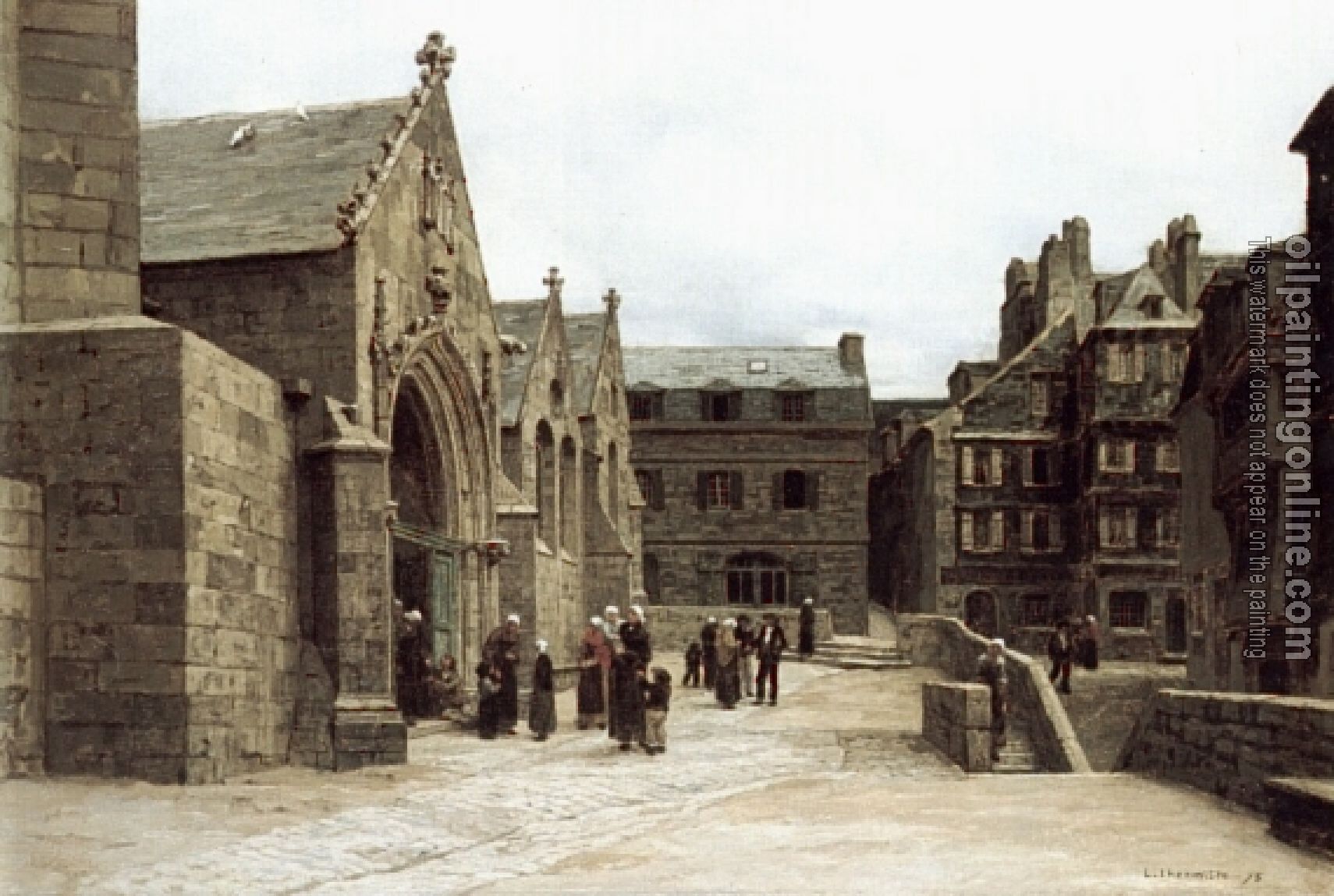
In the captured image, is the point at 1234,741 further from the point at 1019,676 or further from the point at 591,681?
the point at 1019,676

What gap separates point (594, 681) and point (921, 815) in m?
10.0

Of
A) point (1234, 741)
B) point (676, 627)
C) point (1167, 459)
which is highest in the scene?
point (1167, 459)

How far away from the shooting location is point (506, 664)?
2138 centimetres

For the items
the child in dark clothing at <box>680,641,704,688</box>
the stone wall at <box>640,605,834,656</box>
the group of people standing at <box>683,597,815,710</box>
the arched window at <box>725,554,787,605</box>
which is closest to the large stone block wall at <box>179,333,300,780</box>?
the group of people standing at <box>683,597,815,710</box>

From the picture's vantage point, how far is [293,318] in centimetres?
1817

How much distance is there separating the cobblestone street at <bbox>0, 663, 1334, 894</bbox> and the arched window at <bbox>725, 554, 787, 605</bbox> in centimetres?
3191

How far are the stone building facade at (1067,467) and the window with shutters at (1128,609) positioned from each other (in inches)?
1.4

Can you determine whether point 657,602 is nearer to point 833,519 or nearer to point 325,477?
point 833,519

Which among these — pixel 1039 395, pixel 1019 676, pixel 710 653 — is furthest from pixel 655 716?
pixel 1039 395

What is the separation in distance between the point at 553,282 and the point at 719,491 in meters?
16.5

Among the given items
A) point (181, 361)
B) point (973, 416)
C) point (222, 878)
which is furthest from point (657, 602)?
point (222, 878)

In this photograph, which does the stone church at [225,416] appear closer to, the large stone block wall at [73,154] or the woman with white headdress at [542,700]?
the large stone block wall at [73,154]

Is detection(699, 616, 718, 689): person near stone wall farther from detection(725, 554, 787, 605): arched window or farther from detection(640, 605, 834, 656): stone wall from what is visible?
detection(725, 554, 787, 605): arched window

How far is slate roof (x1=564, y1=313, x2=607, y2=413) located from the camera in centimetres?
3884
